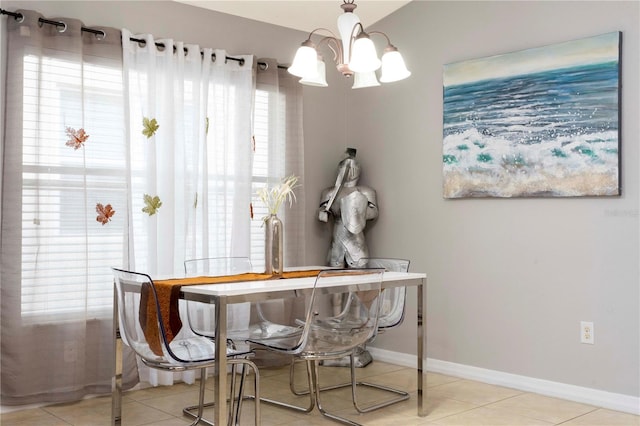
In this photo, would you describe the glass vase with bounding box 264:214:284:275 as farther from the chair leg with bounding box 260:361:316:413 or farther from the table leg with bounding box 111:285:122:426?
the table leg with bounding box 111:285:122:426

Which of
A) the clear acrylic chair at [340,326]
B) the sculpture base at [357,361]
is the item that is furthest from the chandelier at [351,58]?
the sculpture base at [357,361]

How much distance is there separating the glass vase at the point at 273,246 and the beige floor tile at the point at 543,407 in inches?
53.9

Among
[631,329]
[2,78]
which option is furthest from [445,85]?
[2,78]

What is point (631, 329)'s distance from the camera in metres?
3.30

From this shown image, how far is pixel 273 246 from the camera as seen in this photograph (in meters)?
3.15

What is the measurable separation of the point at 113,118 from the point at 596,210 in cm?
271

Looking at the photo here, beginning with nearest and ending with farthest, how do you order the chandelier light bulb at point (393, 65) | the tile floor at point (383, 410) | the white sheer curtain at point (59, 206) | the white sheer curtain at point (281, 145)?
1. the chandelier light bulb at point (393, 65)
2. the tile floor at point (383, 410)
3. the white sheer curtain at point (59, 206)
4. the white sheer curtain at point (281, 145)

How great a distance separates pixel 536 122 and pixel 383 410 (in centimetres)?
183

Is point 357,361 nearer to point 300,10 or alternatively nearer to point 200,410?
point 200,410

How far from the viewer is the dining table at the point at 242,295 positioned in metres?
2.42

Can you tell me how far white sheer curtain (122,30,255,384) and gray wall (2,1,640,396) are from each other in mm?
231

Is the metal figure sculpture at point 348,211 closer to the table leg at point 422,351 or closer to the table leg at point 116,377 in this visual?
the table leg at point 422,351

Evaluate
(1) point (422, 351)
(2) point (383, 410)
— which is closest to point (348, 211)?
(1) point (422, 351)

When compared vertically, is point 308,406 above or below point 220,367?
below
